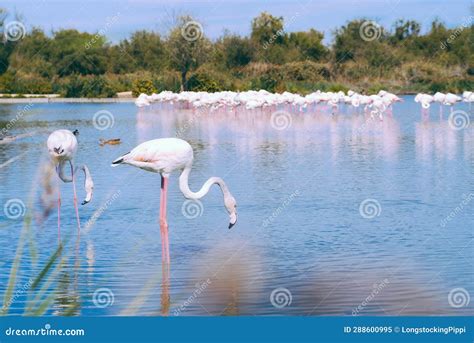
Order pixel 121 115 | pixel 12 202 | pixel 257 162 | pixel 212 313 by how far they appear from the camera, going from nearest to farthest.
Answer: pixel 212 313
pixel 12 202
pixel 257 162
pixel 121 115

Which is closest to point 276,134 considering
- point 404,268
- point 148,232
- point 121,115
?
point 121,115

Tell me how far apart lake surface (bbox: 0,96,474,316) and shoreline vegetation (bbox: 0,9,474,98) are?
30914 mm

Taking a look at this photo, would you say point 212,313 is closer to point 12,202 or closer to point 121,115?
point 12,202

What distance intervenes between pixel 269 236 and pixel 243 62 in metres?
46.1

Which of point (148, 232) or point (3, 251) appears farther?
point (148, 232)

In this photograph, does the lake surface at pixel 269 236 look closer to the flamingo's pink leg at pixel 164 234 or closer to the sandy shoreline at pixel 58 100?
the flamingo's pink leg at pixel 164 234

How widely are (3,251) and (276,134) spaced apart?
1564 centimetres

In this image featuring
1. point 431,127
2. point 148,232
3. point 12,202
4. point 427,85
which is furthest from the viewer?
point 427,85

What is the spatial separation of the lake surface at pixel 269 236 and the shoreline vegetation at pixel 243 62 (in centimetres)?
3091

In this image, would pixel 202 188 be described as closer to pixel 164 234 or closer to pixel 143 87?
pixel 164 234

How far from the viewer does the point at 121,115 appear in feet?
115

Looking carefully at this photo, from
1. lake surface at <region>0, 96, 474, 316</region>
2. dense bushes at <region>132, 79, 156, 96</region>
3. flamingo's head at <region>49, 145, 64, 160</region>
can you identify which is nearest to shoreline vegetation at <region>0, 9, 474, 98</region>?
dense bushes at <region>132, 79, 156, 96</region>

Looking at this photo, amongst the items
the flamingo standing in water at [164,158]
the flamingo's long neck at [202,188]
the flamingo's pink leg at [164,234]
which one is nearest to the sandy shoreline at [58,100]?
the flamingo's pink leg at [164,234]

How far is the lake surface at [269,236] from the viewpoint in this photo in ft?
24.5
